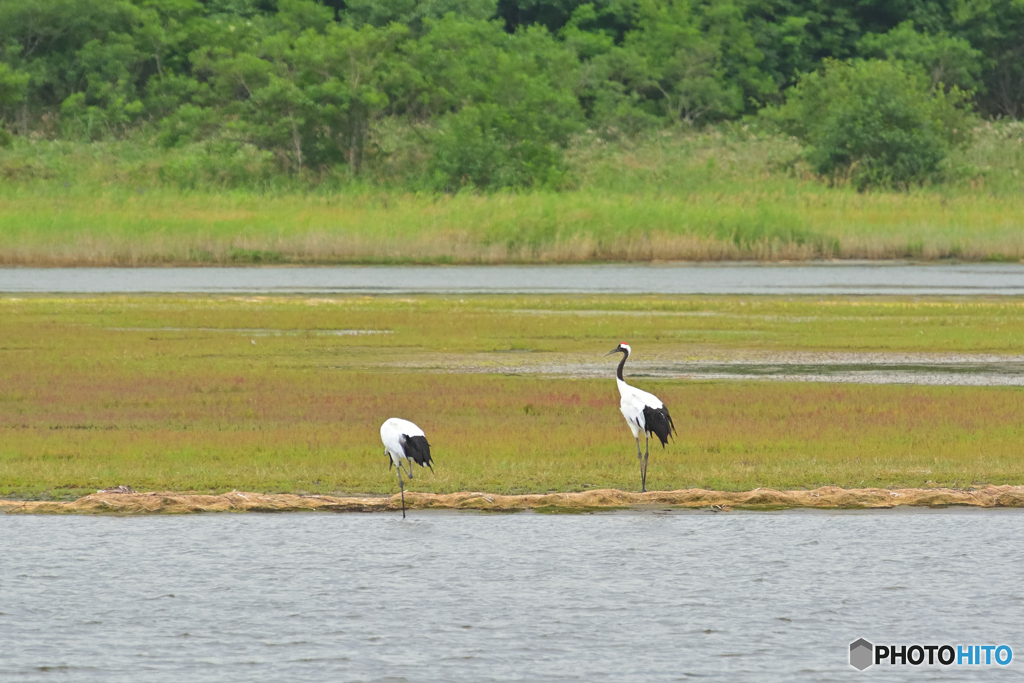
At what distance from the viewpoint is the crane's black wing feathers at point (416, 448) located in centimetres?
1274

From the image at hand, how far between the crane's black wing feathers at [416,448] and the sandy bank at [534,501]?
99 centimetres

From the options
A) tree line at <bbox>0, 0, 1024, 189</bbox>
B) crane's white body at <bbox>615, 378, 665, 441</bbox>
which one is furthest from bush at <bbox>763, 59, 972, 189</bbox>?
crane's white body at <bbox>615, 378, 665, 441</bbox>

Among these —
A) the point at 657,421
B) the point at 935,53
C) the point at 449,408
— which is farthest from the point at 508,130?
the point at 657,421

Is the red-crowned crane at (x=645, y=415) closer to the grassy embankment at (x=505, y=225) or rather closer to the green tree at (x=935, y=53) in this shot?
the grassy embankment at (x=505, y=225)

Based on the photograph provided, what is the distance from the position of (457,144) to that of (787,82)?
29073 millimetres

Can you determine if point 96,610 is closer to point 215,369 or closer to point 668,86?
point 215,369

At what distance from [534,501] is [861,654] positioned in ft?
15.3

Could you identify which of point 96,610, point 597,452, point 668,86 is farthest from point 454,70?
point 96,610

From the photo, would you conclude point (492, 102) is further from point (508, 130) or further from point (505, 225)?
point (505, 225)

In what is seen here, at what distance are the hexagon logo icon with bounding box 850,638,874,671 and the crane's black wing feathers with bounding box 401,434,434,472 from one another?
4.23 metres

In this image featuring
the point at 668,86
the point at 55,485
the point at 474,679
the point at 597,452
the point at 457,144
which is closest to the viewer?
the point at 474,679

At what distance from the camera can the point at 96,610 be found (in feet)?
34.4

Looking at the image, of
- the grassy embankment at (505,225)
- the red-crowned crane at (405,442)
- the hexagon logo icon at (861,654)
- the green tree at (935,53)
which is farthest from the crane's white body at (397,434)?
the green tree at (935,53)

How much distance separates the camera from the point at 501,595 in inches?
433
